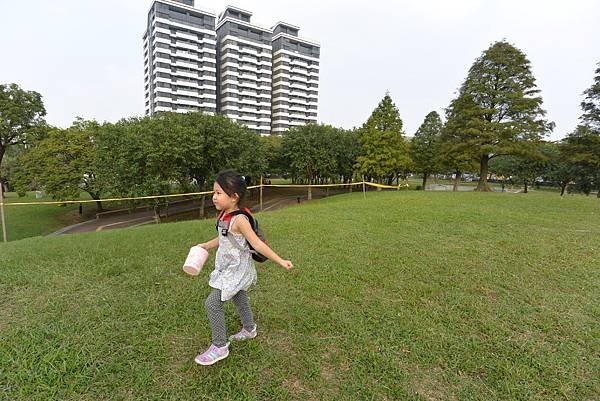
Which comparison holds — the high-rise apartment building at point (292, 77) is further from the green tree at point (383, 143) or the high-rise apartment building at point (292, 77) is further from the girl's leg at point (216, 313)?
the girl's leg at point (216, 313)

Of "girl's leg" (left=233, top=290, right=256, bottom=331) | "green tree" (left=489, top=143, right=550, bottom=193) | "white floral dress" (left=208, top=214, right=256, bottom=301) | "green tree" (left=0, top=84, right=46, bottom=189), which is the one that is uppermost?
"green tree" (left=0, top=84, right=46, bottom=189)

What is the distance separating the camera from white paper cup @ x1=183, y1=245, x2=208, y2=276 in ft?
7.08

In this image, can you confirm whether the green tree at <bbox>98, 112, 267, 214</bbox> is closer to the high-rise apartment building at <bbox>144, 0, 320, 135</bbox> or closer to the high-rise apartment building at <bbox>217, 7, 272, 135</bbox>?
the high-rise apartment building at <bbox>144, 0, 320, 135</bbox>

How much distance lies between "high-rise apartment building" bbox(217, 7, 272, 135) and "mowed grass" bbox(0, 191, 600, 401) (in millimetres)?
61970

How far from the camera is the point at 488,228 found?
6797 mm

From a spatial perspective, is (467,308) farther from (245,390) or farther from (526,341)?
(245,390)

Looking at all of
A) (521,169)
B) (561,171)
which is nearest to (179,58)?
(521,169)

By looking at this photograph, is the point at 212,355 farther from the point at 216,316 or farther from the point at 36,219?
the point at 36,219

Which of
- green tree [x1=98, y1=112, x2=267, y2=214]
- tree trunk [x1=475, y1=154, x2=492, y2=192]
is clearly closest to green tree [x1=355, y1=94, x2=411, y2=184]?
tree trunk [x1=475, y1=154, x2=492, y2=192]

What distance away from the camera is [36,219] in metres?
17.4

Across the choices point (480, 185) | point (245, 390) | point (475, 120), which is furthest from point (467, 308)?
point (480, 185)

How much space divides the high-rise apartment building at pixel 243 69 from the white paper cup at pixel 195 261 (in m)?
63.7

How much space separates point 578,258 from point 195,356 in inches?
244

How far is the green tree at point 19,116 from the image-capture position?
22.4 meters
